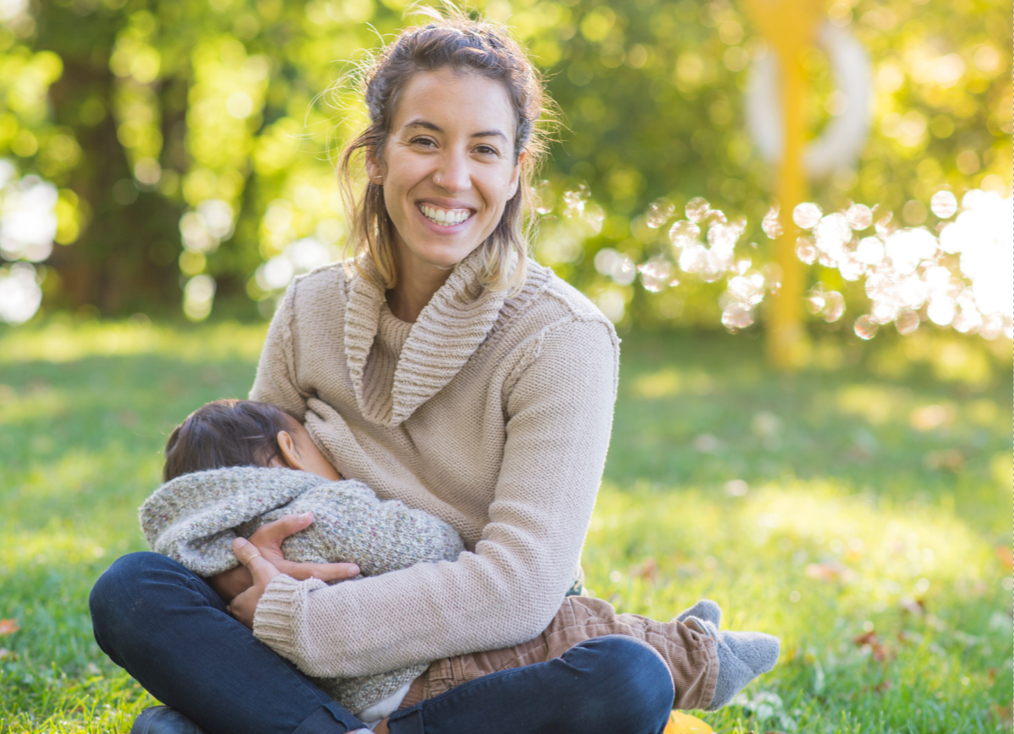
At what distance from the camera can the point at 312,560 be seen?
6.03ft

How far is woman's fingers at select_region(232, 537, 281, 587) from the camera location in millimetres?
1795

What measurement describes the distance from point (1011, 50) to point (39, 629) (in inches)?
451

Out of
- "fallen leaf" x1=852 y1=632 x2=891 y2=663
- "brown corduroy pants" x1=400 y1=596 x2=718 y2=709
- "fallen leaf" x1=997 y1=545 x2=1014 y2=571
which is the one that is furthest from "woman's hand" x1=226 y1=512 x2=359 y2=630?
"fallen leaf" x1=997 y1=545 x2=1014 y2=571

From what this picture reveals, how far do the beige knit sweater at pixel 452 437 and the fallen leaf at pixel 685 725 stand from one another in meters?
0.42

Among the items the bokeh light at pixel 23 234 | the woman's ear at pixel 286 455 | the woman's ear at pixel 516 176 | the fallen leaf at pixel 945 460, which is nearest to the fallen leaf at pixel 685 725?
the woman's ear at pixel 286 455

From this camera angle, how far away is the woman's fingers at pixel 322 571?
180cm

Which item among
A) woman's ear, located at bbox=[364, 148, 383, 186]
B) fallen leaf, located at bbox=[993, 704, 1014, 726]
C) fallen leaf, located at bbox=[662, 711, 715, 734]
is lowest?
fallen leaf, located at bbox=[993, 704, 1014, 726]

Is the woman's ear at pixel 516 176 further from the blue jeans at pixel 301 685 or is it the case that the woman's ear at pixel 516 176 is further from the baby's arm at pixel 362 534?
the blue jeans at pixel 301 685

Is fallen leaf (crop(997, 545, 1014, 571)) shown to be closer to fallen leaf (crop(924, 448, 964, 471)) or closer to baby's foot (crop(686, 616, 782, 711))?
fallen leaf (crop(924, 448, 964, 471))

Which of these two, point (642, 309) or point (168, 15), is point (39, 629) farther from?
point (642, 309)

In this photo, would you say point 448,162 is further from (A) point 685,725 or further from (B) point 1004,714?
(B) point 1004,714

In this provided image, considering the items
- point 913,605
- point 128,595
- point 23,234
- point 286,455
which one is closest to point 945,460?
point 913,605

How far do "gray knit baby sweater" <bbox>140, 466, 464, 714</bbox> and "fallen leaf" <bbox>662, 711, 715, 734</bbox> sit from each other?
0.56 m

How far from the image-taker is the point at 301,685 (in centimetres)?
172
